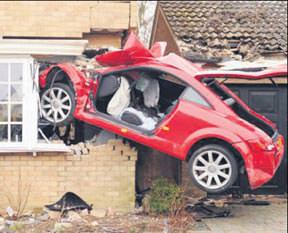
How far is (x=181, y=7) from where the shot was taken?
44.5 ft

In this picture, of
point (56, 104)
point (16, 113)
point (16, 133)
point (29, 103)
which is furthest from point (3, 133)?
point (56, 104)

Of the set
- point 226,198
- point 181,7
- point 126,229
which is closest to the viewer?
point 126,229

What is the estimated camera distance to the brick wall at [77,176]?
9773mm

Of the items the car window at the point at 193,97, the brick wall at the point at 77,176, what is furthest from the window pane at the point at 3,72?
the car window at the point at 193,97

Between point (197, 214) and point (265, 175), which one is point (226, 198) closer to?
point (197, 214)

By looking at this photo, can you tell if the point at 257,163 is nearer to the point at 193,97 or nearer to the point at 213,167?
the point at 213,167

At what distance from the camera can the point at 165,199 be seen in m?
9.80

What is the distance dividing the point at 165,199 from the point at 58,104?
7.35 ft

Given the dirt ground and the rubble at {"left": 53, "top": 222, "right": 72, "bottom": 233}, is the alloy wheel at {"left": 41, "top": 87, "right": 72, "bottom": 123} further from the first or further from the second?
the rubble at {"left": 53, "top": 222, "right": 72, "bottom": 233}

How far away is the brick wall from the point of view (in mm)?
9773

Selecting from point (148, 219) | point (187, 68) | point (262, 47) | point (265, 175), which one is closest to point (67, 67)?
point (187, 68)

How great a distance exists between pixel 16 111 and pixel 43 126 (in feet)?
1.61

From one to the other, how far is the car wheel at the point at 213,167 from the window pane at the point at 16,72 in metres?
2.96

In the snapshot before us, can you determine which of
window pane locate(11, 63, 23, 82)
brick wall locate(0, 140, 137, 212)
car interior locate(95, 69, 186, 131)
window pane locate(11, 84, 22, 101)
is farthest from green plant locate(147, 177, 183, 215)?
window pane locate(11, 63, 23, 82)
